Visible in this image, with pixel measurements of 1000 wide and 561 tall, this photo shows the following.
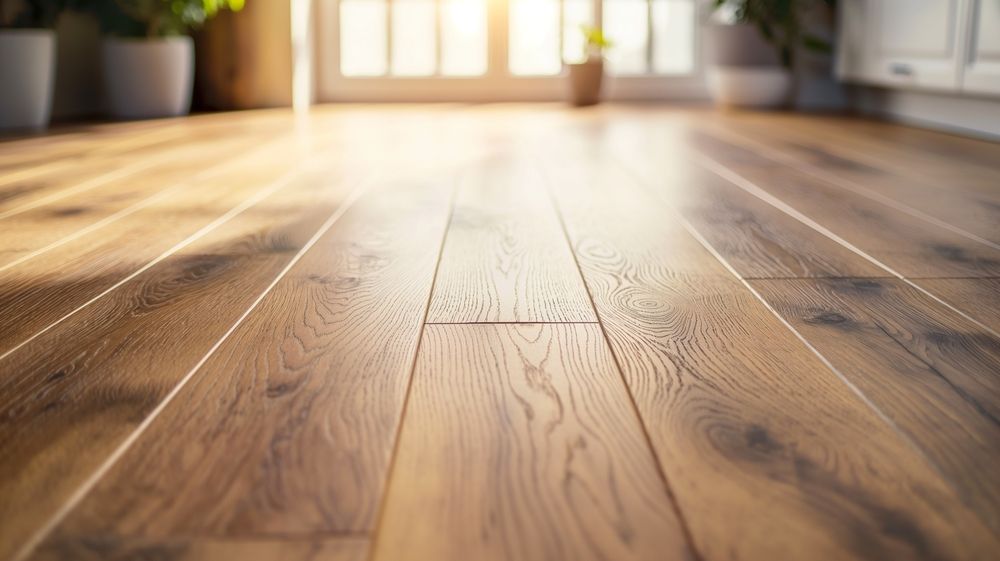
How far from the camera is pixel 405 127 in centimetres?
309

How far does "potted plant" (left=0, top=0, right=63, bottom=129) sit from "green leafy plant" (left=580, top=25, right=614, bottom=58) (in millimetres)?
1883

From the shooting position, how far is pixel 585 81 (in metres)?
3.88

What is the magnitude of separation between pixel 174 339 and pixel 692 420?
45cm

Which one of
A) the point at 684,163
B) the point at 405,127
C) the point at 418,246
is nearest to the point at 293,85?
the point at 405,127

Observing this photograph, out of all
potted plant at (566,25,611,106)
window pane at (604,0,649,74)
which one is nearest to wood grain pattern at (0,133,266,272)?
potted plant at (566,25,611,106)

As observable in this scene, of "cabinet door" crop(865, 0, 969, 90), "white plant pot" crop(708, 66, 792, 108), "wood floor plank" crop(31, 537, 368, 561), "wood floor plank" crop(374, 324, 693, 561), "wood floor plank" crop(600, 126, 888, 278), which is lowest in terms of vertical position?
"wood floor plank" crop(31, 537, 368, 561)

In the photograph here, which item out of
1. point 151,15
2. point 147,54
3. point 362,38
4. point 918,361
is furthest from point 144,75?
point 918,361

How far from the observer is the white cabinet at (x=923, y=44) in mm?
2455

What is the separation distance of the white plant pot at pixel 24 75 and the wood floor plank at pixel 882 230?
204 cm

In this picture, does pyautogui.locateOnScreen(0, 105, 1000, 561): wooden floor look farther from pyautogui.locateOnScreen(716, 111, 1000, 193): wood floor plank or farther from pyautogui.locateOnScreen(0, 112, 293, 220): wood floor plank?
pyautogui.locateOnScreen(716, 111, 1000, 193): wood floor plank

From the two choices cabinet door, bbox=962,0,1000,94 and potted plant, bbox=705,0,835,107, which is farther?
potted plant, bbox=705,0,835,107

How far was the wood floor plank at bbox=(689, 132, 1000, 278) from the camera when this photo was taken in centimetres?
116

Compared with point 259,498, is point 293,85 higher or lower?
higher

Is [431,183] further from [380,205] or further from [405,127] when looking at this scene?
[405,127]
